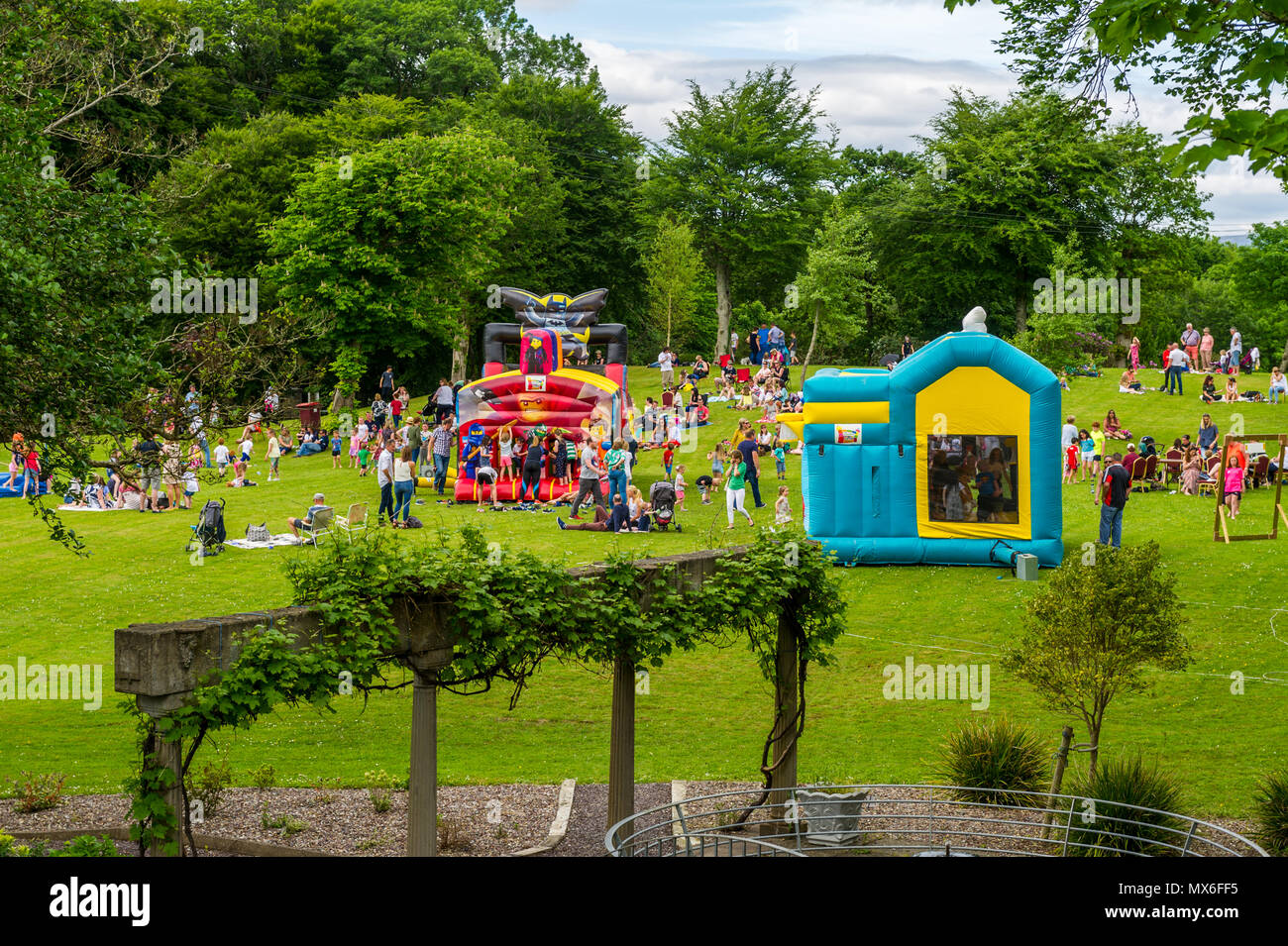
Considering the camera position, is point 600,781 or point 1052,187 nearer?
point 600,781

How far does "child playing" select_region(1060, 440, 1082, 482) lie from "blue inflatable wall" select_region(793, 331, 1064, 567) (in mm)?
7622

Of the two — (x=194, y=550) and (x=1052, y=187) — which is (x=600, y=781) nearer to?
(x=194, y=550)

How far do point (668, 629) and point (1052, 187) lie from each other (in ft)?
151

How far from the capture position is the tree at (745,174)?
55.2 m

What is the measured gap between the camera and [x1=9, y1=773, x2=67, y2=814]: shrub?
12.1 metres

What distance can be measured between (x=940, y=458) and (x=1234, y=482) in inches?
269

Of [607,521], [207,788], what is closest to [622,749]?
[207,788]

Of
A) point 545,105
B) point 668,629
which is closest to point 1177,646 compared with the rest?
point 668,629

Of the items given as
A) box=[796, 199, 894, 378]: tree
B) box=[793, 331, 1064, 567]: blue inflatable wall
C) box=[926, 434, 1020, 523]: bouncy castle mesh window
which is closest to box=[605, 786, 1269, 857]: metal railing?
box=[793, 331, 1064, 567]: blue inflatable wall

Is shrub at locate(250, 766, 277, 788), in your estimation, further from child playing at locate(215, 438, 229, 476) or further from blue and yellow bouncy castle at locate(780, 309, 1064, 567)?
child playing at locate(215, 438, 229, 476)

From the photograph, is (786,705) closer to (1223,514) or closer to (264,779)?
(264,779)

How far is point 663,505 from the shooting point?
24.7 m

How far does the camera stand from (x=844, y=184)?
69.0m

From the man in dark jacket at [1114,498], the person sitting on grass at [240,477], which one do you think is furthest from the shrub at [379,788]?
the person sitting on grass at [240,477]
